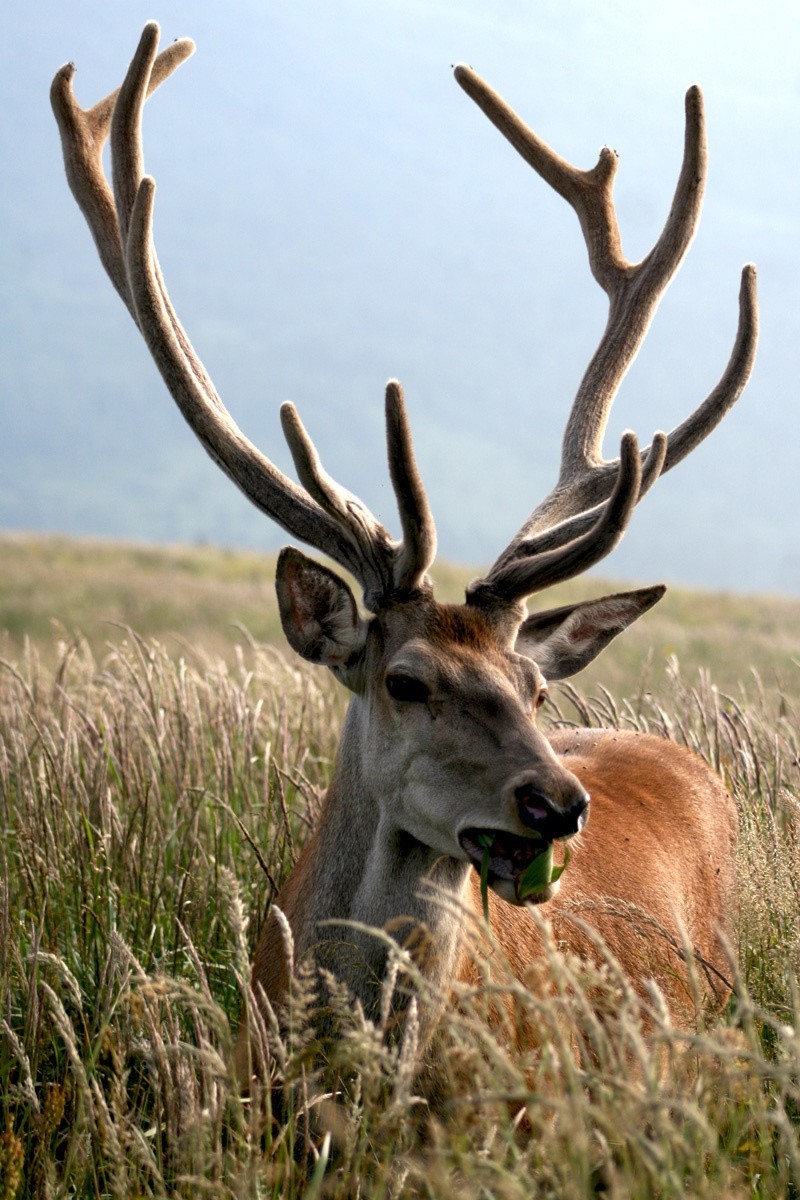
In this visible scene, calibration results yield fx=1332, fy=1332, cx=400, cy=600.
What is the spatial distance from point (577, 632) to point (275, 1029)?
162 centimetres

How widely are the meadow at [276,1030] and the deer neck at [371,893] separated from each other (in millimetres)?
123

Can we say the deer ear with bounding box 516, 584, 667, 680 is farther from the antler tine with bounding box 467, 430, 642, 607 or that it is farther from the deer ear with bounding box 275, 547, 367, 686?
the deer ear with bounding box 275, 547, 367, 686

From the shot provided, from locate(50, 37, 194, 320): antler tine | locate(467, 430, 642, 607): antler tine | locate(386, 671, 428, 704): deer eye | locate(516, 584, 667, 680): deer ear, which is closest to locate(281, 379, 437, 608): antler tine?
locate(467, 430, 642, 607): antler tine

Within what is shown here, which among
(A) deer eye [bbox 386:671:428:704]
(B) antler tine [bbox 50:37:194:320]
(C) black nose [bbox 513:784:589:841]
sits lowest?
(C) black nose [bbox 513:784:589:841]

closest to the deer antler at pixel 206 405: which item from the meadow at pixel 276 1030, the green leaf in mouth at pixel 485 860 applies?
the green leaf in mouth at pixel 485 860

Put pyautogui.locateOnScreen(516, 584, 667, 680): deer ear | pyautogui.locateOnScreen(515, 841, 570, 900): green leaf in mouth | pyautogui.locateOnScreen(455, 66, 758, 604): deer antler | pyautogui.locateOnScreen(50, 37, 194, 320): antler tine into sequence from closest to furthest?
1. pyautogui.locateOnScreen(515, 841, 570, 900): green leaf in mouth
2. pyautogui.locateOnScreen(455, 66, 758, 604): deer antler
3. pyautogui.locateOnScreen(516, 584, 667, 680): deer ear
4. pyautogui.locateOnScreen(50, 37, 194, 320): antler tine

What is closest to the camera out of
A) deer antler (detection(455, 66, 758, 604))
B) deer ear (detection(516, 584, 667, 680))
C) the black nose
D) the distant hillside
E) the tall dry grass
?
the tall dry grass

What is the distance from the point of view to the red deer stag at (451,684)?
296 centimetres

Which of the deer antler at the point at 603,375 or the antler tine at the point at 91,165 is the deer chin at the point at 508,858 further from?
the antler tine at the point at 91,165

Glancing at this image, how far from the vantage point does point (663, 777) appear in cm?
441

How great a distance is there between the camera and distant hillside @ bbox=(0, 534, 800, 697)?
1766 cm

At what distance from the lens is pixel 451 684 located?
3045mm

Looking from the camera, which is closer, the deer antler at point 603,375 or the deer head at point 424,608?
the deer head at point 424,608

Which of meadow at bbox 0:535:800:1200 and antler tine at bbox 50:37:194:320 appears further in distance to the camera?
antler tine at bbox 50:37:194:320
